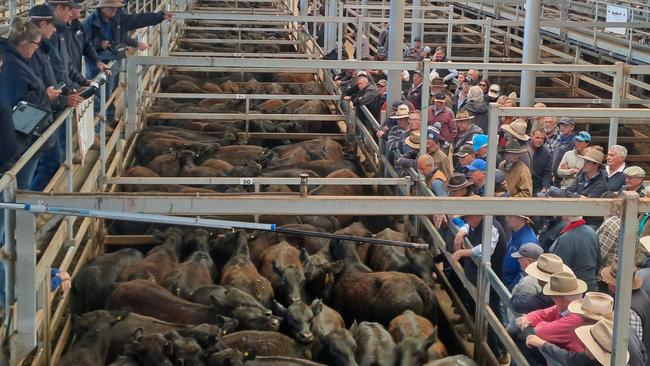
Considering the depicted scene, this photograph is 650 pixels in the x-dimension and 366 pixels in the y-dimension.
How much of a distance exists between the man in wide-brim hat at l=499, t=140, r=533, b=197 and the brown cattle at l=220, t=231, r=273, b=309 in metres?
2.57

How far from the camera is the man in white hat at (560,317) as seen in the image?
6207mm

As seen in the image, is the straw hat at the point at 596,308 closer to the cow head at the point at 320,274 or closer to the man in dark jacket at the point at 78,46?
the cow head at the point at 320,274

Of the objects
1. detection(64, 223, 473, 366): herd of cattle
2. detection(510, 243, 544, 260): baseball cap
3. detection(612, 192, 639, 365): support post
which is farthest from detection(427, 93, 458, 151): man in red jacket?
detection(612, 192, 639, 365): support post

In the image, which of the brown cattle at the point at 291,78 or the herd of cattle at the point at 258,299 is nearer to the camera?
the herd of cattle at the point at 258,299

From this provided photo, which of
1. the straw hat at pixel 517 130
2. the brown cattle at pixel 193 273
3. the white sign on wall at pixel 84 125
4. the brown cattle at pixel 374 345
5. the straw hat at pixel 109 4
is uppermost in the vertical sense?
the straw hat at pixel 109 4

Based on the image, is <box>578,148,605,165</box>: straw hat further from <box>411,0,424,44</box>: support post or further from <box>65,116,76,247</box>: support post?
<box>411,0,424,44</box>: support post

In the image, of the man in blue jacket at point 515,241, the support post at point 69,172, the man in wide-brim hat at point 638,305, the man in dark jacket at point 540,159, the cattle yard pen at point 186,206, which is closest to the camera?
the cattle yard pen at point 186,206

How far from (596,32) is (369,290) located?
14495 mm

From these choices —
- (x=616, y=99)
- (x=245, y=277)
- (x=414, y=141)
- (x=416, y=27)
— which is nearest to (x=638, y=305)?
(x=245, y=277)

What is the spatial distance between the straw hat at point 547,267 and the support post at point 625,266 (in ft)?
4.12

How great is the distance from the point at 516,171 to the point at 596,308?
171 inches

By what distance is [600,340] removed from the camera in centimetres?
577

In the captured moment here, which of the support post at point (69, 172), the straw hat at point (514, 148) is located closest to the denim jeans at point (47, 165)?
the support post at point (69, 172)

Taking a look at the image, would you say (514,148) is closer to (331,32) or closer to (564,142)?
(564,142)
